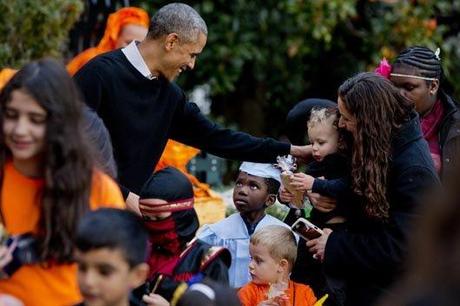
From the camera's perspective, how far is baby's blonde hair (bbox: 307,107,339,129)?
19.0 ft

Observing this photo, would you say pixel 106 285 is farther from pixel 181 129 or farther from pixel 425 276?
pixel 181 129

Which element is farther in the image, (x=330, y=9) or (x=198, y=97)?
(x=198, y=97)

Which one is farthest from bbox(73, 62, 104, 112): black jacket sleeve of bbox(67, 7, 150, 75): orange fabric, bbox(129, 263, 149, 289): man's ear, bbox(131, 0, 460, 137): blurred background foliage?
bbox(131, 0, 460, 137): blurred background foliage

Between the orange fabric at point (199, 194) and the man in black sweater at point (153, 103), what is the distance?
59.8 inches

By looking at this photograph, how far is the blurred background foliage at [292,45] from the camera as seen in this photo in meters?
11.3

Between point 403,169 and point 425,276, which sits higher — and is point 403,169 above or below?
below

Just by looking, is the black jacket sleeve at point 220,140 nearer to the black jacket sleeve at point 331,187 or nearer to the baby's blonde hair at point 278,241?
the baby's blonde hair at point 278,241

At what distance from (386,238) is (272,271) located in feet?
2.32

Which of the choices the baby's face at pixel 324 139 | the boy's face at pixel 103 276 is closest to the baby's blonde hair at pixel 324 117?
the baby's face at pixel 324 139

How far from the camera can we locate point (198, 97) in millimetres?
13211

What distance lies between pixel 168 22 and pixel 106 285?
2542 mm

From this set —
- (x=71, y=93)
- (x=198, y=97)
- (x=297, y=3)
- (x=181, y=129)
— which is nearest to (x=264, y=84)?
(x=198, y=97)

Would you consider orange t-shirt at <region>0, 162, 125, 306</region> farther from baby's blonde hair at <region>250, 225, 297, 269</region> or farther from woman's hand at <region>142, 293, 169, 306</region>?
baby's blonde hair at <region>250, 225, 297, 269</region>

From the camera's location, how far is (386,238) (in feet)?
17.3
